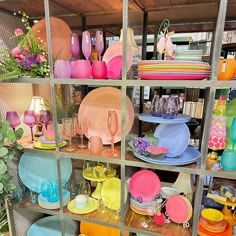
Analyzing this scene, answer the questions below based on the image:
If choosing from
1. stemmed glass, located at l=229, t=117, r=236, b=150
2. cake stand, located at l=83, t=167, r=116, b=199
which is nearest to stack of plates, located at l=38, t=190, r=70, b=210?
cake stand, located at l=83, t=167, r=116, b=199

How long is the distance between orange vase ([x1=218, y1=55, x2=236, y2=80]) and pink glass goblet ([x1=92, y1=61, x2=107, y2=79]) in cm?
57

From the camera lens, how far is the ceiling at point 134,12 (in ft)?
3.61

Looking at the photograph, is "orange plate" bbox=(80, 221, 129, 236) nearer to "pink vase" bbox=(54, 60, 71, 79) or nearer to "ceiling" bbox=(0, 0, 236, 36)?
"pink vase" bbox=(54, 60, 71, 79)

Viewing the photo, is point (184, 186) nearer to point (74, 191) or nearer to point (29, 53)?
point (74, 191)

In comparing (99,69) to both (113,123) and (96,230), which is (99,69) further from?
(96,230)

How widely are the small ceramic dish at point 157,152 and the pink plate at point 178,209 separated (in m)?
0.30

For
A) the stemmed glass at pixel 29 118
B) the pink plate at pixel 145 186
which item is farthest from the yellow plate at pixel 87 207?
the stemmed glass at pixel 29 118

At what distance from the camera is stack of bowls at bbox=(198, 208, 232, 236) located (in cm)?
111

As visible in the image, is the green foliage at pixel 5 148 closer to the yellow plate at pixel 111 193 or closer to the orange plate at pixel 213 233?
the yellow plate at pixel 111 193

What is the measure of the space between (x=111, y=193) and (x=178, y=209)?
437 mm

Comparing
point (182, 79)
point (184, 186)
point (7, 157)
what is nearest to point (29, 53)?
point (7, 157)

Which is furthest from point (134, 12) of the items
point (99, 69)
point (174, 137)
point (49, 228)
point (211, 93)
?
point (49, 228)

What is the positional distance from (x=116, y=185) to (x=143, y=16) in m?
1.11

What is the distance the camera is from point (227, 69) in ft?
2.89
